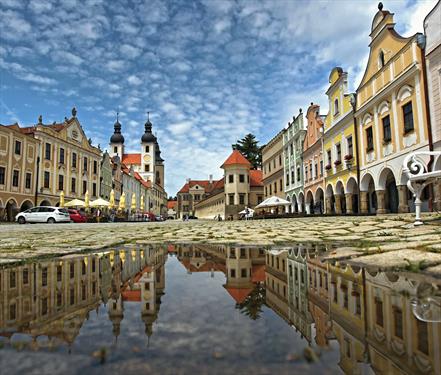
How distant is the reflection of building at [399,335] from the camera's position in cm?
104

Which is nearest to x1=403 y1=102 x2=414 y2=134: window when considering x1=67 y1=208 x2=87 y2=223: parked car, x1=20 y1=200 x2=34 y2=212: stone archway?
x1=67 y1=208 x2=87 y2=223: parked car

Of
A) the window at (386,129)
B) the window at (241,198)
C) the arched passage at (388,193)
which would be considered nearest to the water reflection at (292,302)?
the window at (386,129)

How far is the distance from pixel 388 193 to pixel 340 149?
4.70 m

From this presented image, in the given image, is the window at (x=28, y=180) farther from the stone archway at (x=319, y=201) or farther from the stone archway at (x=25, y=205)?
the stone archway at (x=319, y=201)

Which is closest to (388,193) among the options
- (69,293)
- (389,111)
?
(389,111)

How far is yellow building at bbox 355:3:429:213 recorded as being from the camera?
1513 cm

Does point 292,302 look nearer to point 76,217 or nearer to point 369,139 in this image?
point 369,139

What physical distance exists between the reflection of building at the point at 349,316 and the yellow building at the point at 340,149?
819 inches

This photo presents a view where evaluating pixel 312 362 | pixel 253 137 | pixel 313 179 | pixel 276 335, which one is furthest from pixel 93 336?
pixel 253 137

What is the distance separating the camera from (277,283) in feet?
7.67

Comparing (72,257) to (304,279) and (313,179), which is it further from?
(313,179)

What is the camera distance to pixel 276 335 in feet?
4.07

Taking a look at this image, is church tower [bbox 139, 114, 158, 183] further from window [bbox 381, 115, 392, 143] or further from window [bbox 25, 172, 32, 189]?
window [bbox 381, 115, 392, 143]

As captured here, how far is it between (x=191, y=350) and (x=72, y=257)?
3042 millimetres
